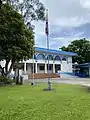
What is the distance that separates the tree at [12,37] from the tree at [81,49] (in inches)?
1469

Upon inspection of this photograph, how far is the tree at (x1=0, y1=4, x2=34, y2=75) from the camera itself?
80.6ft

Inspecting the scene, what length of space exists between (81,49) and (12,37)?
40.4 meters

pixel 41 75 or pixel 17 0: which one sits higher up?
pixel 17 0

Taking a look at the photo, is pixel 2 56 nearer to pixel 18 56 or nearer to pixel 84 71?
pixel 18 56

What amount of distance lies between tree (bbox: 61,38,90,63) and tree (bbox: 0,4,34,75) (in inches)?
1469

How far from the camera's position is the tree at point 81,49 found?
6183 cm

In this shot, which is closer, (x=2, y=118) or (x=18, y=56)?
(x=2, y=118)

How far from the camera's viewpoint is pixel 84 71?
2414 inches

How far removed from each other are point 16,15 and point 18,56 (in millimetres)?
4210

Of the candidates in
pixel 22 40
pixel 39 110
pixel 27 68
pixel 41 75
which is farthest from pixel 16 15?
pixel 27 68

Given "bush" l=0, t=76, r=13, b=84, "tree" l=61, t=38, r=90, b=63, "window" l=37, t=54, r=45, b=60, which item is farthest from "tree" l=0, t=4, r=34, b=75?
"tree" l=61, t=38, r=90, b=63

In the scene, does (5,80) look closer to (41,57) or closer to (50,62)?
(41,57)

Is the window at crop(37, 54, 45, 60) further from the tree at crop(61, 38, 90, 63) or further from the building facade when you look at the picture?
the tree at crop(61, 38, 90, 63)

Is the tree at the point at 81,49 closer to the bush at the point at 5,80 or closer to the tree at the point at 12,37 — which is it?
the tree at the point at 12,37
